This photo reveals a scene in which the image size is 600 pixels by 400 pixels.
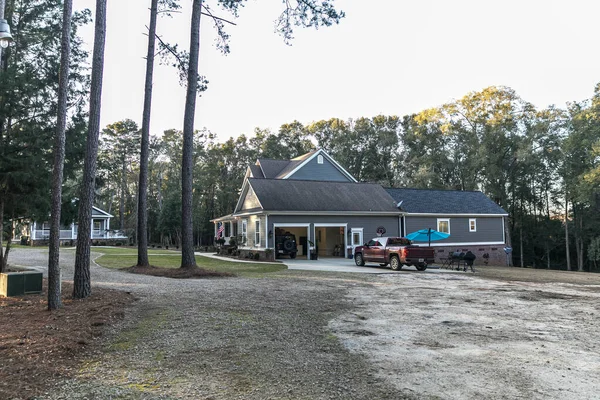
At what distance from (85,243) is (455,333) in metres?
7.37

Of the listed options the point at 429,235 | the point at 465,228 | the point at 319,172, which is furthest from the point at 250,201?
the point at 465,228

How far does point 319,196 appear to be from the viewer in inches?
1054

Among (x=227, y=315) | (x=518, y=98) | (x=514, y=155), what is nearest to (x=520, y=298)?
(x=227, y=315)

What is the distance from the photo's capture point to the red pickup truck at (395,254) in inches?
719

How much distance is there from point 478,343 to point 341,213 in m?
19.9

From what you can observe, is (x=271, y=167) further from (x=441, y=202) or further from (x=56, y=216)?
(x=56, y=216)

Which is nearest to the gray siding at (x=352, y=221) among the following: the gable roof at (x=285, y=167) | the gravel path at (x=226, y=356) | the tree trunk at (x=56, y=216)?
the gable roof at (x=285, y=167)

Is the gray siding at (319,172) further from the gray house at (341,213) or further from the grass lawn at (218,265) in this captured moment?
the grass lawn at (218,265)

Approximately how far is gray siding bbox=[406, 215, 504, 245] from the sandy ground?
17.6 m

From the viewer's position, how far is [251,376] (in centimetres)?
423

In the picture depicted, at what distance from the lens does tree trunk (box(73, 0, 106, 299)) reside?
838 cm

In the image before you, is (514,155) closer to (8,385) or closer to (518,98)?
(518,98)

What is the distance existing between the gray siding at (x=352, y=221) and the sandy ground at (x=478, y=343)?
1399 centimetres

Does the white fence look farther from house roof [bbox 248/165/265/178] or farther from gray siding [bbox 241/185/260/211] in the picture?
gray siding [bbox 241/185/260/211]
